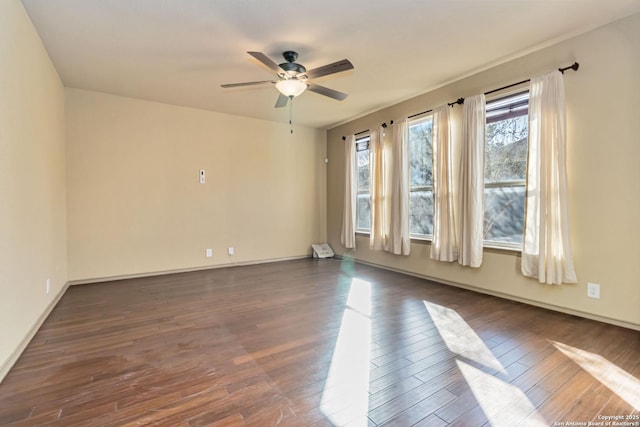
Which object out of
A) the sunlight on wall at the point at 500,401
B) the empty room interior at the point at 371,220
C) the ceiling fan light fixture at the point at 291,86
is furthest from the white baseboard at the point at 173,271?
the sunlight on wall at the point at 500,401

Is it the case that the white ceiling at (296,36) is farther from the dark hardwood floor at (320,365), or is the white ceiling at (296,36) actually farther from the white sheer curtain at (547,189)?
the dark hardwood floor at (320,365)

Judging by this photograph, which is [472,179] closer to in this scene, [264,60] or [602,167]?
[602,167]

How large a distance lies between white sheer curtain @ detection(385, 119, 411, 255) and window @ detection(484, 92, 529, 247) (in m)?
1.18

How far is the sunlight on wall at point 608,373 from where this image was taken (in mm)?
1737

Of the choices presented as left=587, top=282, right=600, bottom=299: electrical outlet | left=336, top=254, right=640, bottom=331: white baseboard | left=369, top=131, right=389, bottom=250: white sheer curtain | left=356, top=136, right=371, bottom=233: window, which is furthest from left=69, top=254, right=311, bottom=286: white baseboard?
left=587, top=282, right=600, bottom=299: electrical outlet

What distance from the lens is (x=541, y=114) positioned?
3.10 metres

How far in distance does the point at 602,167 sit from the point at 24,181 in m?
4.99

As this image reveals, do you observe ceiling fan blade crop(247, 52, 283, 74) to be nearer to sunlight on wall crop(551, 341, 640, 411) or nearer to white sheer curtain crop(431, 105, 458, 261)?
white sheer curtain crop(431, 105, 458, 261)

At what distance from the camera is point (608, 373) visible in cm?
195

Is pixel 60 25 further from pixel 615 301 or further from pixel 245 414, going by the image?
pixel 615 301

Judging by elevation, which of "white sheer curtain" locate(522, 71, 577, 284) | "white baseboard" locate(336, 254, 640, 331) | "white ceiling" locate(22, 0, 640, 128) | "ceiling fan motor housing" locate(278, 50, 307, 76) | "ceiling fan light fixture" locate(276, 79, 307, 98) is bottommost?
"white baseboard" locate(336, 254, 640, 331)

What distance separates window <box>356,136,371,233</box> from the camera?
5.74m

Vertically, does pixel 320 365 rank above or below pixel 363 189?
below

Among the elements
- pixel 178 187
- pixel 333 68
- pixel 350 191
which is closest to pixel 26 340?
pixel 178 187
